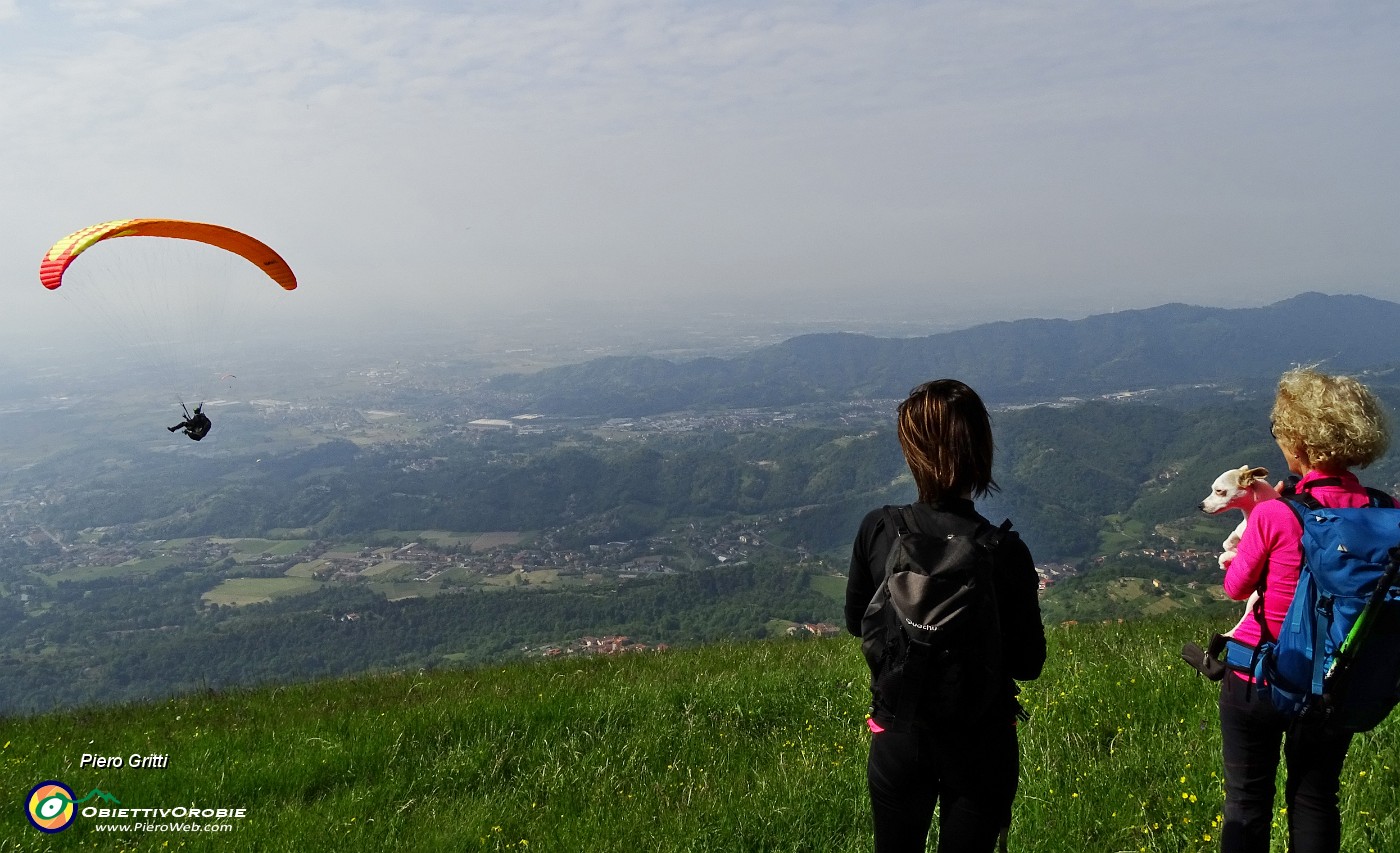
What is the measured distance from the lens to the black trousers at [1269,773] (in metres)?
3.22

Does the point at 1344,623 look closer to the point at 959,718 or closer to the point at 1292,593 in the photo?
the point at 1292,593

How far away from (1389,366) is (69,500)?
293m

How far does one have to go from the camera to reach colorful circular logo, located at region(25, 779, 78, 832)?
5.43m

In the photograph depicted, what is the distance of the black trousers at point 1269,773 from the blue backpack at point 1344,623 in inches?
6.5

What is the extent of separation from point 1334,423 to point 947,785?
230cm

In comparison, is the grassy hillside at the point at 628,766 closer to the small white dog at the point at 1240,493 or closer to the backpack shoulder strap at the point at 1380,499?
the small white dog at the point at 1240,493

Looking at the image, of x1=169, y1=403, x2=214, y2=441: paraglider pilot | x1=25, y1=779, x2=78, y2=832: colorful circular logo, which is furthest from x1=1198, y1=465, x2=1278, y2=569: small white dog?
x1=169, y1=403, x2=214, y2=441: paraglider pilot

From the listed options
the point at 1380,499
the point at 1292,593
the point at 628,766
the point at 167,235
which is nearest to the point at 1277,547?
the point at 1292,593

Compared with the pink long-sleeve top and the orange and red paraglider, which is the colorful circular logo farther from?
the orange and red paraglider

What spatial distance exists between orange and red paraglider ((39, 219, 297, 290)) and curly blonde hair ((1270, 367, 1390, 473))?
15835mm

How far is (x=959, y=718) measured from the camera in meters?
2.78

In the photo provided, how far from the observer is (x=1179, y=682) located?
245 inches

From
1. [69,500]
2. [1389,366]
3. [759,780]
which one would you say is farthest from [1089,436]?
[69,500]

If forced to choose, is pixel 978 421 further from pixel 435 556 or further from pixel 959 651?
pixel 435 556
